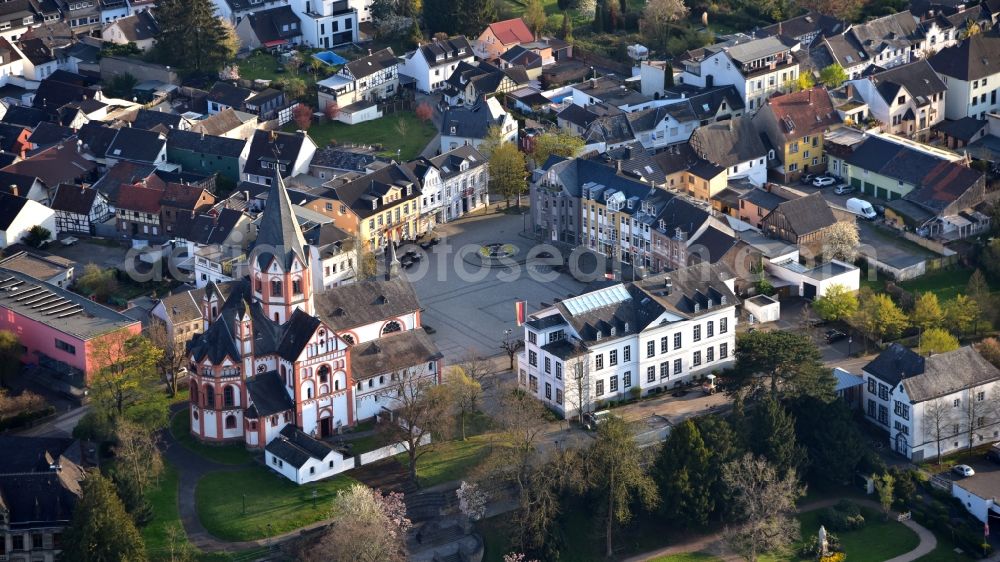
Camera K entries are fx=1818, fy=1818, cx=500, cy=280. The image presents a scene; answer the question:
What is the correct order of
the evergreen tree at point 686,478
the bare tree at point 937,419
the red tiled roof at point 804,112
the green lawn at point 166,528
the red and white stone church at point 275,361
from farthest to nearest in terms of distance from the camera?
the red tiled roof at point 804,112 → the bare tree at point 937,419 → the red and white stone church at point 275,361 → the evergreen tree at point 686,478 → the green lawn at point 166,528

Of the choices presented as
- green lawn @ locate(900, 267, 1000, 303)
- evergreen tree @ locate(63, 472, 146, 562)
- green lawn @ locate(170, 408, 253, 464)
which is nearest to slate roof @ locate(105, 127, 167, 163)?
green lawn @ locate(170, 408, 253, 464)

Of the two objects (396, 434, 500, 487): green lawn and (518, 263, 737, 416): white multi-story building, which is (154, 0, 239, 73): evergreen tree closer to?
(518, 263, 737, 416): white multi-story building

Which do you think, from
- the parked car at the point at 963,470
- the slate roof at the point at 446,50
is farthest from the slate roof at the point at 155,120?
the parked car at the point at 963,470

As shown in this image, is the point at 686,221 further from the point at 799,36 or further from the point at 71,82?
the point at 71,82

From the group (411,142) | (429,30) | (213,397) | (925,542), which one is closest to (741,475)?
(925,542)

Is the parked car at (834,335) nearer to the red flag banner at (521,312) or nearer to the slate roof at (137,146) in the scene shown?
the red flag banner at (521,312)

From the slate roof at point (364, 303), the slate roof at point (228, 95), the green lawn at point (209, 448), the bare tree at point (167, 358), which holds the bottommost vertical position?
the green lawn at point (209, 448)

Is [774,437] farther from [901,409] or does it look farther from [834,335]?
[834,335]
